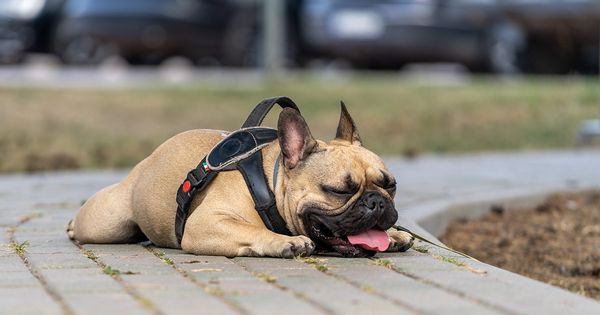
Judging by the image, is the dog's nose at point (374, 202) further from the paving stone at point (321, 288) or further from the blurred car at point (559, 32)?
the blurred car at point (559, 32)

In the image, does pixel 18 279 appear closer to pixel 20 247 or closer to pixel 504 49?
pixel 20 247

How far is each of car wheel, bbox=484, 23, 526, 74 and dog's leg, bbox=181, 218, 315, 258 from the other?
Answer: 46.1 ft

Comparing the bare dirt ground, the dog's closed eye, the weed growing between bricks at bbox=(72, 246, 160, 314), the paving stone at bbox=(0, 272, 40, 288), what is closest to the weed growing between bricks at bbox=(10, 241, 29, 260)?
the weed growing between bricks at bbox=(72, 246, 160, 314)

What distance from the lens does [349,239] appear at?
16.5ft

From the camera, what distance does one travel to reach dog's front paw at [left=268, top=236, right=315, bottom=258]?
4934 millimetres

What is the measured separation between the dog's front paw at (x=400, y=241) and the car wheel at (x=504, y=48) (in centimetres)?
1370

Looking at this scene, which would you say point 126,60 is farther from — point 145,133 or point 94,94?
point 145,133

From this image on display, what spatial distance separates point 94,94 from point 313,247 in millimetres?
9719

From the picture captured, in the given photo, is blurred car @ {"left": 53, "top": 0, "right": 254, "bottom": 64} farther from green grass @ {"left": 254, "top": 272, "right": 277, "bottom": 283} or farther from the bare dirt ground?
green grass @ {"left": 254, "top": 272, "right": 277, "bottom": 283}

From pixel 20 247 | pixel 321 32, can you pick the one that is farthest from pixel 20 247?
pixel 321 32

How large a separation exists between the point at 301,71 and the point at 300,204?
15322 millimetres

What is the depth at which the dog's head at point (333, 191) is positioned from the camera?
4.96 m

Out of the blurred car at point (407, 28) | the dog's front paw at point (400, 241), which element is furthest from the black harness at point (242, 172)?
the blurred car at point (407, 28)

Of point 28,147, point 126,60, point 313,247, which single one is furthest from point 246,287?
point 126,60
